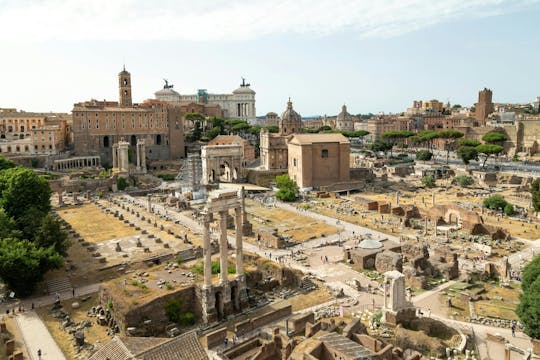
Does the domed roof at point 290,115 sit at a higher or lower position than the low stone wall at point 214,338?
higher

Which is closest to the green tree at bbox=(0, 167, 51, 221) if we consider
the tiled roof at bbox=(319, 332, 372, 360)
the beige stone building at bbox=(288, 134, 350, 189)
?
the tiled roof at bbox=(319, 332, 372, 360)

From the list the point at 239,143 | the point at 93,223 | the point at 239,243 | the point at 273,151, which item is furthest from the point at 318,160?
the point at 239,243

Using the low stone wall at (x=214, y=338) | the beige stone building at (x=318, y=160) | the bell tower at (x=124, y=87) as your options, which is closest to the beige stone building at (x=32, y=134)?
the bell tower at (x=124, y=87)

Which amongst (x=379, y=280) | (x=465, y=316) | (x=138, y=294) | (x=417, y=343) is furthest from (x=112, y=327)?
(x=465, y=316)

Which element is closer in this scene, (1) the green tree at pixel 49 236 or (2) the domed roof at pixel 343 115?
(1) the green tree at pixel 49 236

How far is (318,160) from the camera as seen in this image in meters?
67.7

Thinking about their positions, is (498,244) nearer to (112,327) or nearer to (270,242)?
(270,242)

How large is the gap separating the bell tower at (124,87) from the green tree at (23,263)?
7269cm

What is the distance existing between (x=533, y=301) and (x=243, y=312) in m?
15.3

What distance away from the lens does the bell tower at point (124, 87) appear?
3794 inches

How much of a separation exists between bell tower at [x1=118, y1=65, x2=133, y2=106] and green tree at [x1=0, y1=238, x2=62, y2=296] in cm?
7269

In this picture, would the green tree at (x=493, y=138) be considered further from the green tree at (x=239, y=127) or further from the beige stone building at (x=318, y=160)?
the green tree at (x=239, y=127)

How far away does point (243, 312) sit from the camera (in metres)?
26.2

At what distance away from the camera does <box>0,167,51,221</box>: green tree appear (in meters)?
38.2
